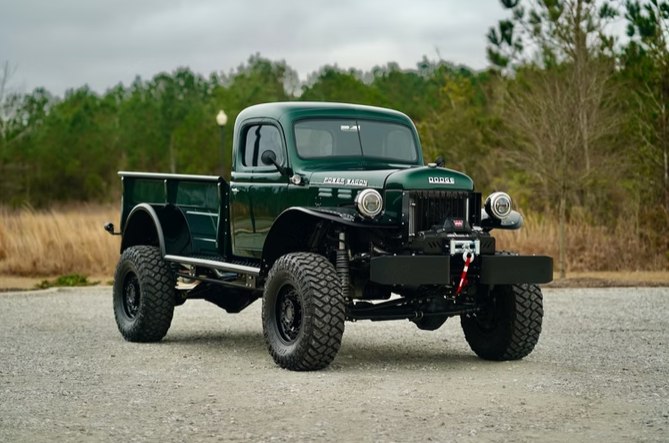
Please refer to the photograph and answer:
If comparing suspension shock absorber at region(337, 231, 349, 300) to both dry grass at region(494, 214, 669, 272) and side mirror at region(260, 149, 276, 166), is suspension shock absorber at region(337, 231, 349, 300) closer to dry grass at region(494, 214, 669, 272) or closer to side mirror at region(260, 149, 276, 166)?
side mirror at region(260, 149, 276, 166)

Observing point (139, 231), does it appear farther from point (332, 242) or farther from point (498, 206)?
point (498, 206)

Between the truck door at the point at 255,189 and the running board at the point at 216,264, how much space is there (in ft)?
0.90

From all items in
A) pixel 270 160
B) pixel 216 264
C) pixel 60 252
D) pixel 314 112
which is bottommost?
pixel 60 252

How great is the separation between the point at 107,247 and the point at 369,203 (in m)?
13.1

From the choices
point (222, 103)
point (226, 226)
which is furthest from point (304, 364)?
point (222, 103)

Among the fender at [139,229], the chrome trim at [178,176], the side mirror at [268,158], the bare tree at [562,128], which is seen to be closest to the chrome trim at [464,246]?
the side mirror at [268,158]

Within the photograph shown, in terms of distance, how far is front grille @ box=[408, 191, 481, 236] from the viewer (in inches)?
354

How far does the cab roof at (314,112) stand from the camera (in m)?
10.2

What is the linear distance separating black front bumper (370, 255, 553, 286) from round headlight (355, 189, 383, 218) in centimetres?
41

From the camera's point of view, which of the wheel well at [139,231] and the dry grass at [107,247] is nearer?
the wheel well at [139,231]

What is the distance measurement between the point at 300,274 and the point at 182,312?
6309 mm

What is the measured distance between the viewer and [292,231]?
32.0 feet

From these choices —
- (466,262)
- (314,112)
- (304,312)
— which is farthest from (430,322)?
(314,112)

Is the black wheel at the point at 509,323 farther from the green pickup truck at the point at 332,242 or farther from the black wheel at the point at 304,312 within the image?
the black wheel at the point at 304,312
